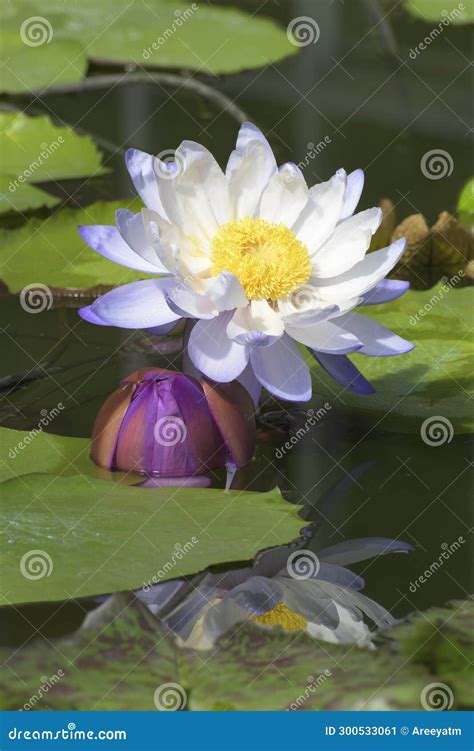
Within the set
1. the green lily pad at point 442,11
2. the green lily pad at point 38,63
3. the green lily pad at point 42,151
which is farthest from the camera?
the green lily pad at point 442,11

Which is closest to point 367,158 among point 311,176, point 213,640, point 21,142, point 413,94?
point 311,176

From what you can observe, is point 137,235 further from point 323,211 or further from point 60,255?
point 60,255

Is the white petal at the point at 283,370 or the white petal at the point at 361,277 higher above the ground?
the white petal at the point at 361,277

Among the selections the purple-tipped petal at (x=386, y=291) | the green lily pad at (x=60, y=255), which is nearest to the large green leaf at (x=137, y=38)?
the green lily pad at (x=60, y=255)

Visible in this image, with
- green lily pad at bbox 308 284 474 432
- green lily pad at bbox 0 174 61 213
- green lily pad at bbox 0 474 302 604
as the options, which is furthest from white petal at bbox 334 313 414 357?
green lily pad at bbox 0 174 61 213

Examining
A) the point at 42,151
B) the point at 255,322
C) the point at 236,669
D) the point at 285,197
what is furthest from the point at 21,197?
the point at 236,669

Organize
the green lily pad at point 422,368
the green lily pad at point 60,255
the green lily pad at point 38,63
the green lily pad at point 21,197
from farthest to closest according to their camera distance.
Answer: the green lily pad at point 38,63
the green lily pad at point 21,197
the green lily pad at point 60,255
the green lily pad at point 422,368

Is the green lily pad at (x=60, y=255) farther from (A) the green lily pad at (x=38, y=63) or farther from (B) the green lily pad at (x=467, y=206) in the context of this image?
(A) the green lily pad at (x=38, y=63)
